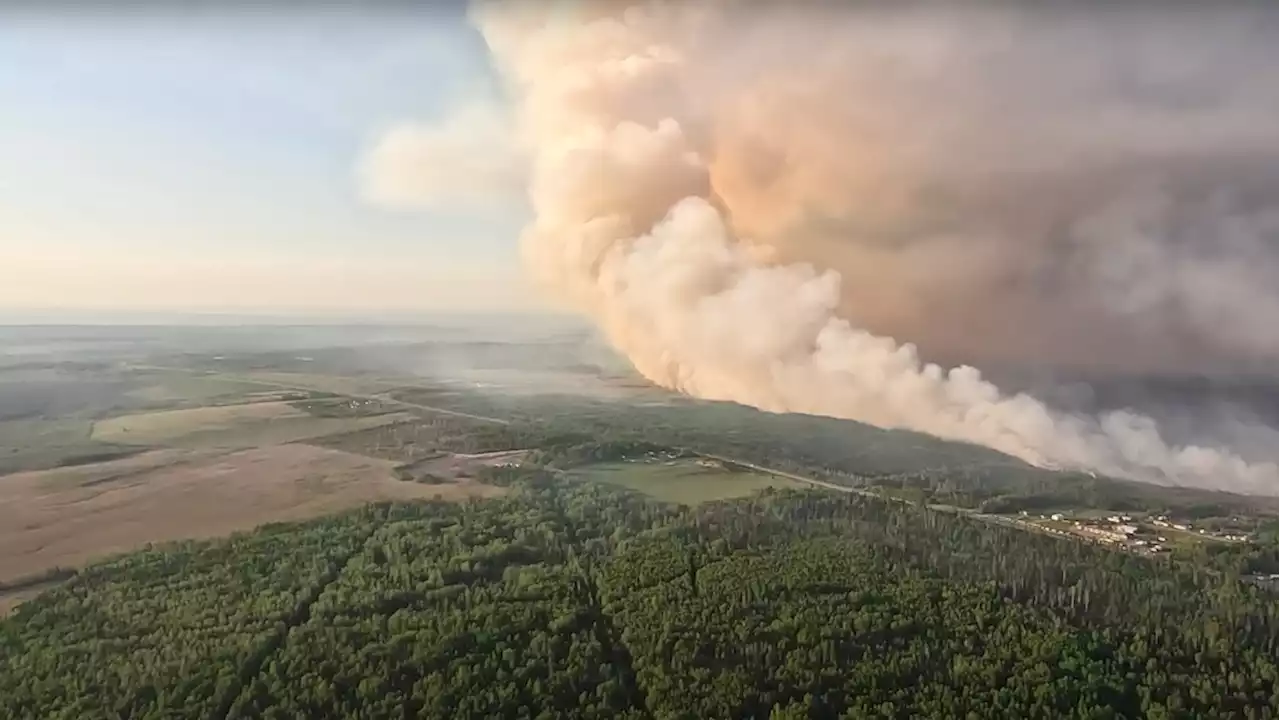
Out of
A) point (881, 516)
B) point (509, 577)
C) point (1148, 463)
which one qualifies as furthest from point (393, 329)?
point (1148, 463)

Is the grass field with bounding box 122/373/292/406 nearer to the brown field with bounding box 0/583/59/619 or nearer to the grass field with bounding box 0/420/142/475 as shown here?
the grass field with bounding box 0/420/142/475

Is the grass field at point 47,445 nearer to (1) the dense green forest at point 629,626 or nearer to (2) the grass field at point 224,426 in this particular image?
(2) the grass field at point 224,426

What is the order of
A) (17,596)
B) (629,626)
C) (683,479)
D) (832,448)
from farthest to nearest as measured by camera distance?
(832,448)
(683,479)
(17,596)
(629,626)

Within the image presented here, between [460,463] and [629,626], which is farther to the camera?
[460,463]

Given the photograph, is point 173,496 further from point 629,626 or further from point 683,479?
point 683,479

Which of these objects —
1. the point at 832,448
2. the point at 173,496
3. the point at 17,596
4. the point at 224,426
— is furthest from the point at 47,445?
the point at 832,448

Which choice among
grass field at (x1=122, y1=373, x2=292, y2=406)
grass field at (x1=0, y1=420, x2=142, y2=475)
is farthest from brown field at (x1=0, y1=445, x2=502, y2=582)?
grass field at (x1=122, y1=373, x2=292, y2=406)

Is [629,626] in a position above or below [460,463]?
below

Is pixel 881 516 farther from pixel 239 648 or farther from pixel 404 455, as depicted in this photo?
pixel 239 648
